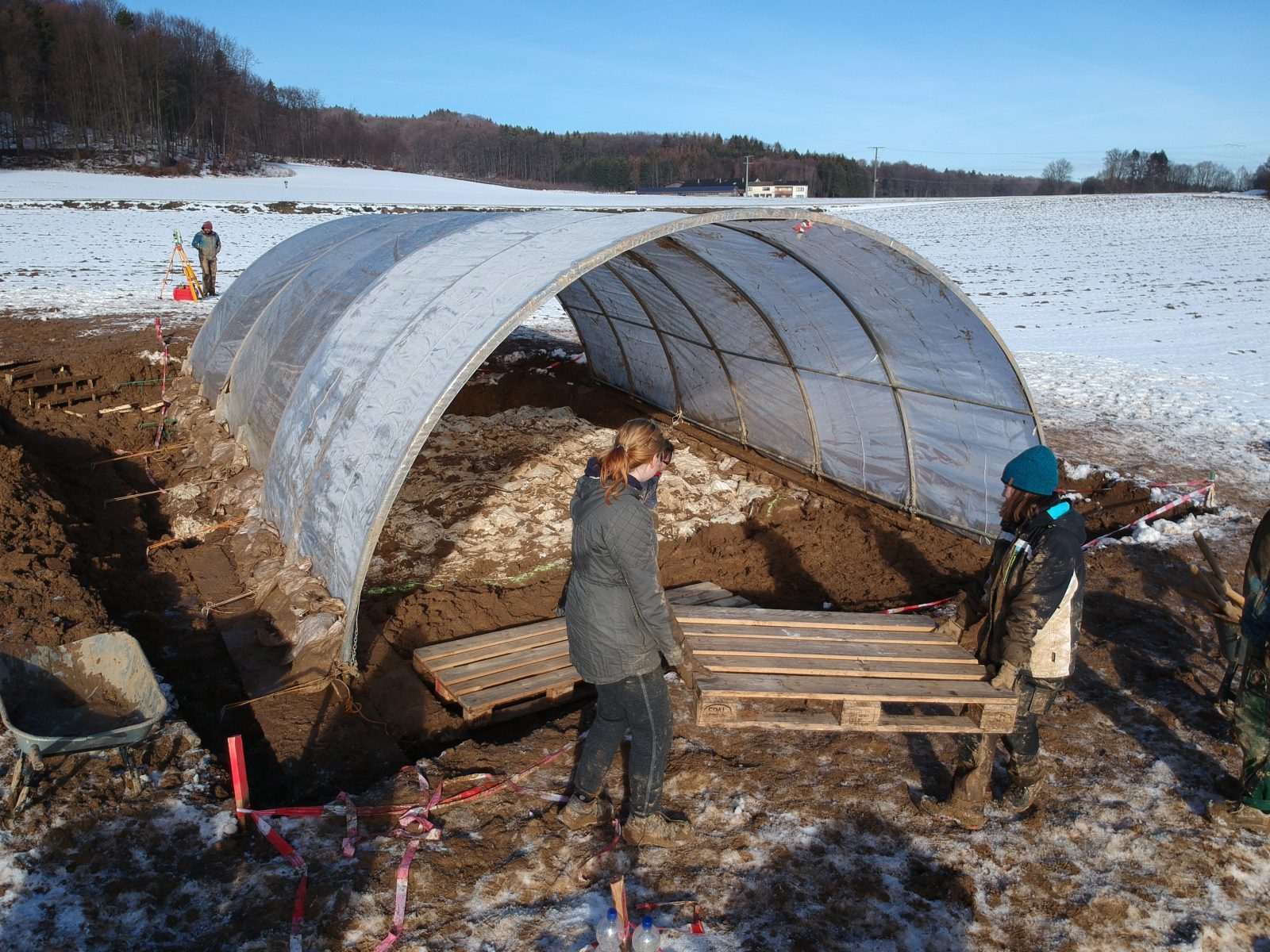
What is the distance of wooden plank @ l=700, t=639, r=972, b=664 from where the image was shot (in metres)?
4.60

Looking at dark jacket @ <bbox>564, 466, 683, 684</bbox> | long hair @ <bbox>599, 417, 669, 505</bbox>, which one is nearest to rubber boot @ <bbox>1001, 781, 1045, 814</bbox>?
dark jacket @ <bbox>564, 466, 683, 684</bbox>

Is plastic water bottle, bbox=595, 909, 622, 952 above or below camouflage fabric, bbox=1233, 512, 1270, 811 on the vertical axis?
below

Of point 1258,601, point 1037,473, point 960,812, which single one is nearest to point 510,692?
point 960,812

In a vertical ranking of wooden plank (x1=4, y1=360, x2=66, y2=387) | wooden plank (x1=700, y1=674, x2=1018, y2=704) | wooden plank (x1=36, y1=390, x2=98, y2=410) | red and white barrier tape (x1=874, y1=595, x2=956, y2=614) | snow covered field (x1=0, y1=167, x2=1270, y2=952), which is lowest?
snow covered field (x1=0, y1=167, x2=1270, y2=952)

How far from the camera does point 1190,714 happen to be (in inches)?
217

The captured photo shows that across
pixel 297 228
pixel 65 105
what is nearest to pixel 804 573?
pixel 297 228

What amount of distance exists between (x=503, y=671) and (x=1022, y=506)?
3656 mm

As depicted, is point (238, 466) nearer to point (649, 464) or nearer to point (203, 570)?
point (203, 570)

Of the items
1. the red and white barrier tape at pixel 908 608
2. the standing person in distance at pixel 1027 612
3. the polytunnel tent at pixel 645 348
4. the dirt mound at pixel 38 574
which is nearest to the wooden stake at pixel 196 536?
the polytunnel tent at pixel 645 348

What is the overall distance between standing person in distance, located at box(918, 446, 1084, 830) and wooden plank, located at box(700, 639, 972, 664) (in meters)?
0.29

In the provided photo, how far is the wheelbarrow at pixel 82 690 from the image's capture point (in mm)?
4504

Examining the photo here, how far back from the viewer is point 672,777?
189 inches

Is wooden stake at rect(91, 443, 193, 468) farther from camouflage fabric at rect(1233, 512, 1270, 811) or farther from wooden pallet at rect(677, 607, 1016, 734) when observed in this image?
camouflage fabric at rect(1233, 512, 1270, 811)

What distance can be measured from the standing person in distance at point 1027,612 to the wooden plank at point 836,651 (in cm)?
29
